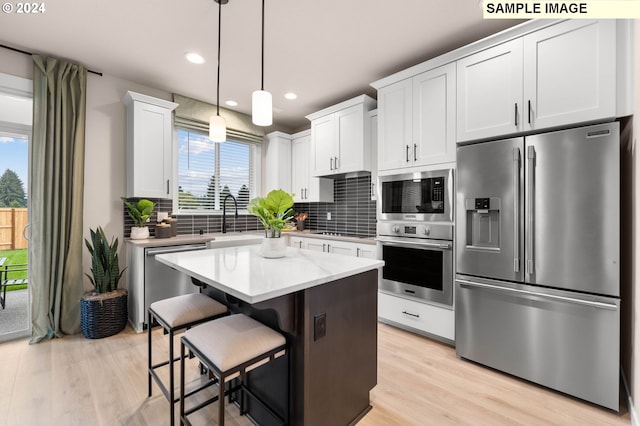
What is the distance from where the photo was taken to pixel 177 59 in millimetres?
2807

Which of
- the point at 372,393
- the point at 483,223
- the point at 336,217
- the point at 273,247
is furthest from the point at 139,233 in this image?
the point at 483,223

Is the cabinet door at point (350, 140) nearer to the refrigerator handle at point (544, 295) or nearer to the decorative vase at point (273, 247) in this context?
the refrigerator handle at point (544, 295)

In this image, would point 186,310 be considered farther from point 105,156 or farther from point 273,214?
point 105,156

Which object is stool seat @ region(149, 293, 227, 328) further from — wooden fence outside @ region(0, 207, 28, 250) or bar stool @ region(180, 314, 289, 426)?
wooden fence outside @ region(0, 207, 28, 250)

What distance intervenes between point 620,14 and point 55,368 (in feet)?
14.9

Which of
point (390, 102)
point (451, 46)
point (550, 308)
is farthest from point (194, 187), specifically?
point (550, 308)

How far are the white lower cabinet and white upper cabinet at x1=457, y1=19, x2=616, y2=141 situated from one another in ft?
5.08

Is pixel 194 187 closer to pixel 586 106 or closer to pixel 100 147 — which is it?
pixel 100 147

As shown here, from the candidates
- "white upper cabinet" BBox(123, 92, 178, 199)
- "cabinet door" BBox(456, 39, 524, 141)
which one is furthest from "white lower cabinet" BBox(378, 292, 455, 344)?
"white upper cabinet" BBox(123, 92, 178, 199)

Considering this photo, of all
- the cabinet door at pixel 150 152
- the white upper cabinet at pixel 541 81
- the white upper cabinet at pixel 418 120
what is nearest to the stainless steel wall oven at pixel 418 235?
the white upper cabinet at pixel 418 120

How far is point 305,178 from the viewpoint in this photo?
14.3 ft

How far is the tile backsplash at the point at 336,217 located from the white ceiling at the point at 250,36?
142cm

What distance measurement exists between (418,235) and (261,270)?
173 cm

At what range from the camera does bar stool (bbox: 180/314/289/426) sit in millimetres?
1173
